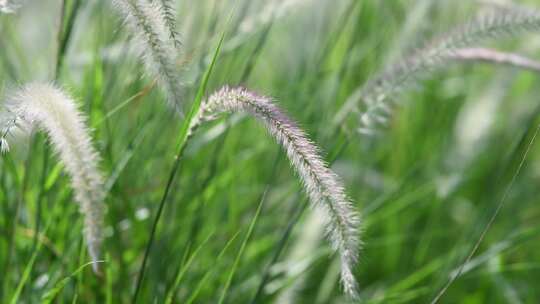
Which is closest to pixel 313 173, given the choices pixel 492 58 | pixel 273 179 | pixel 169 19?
pixel 169 19

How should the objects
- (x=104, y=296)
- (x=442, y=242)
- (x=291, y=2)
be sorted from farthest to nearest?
(x=442, y=242), (x=291, y=2), (x=104, y=296)

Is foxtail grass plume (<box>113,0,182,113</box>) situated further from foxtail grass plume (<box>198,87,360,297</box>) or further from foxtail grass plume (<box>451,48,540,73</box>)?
foxtail grass plume (<box>451,48,540,73</box>)

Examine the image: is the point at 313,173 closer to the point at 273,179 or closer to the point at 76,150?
the point at 76,150

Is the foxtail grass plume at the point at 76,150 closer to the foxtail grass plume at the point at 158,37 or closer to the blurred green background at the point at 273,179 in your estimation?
the foxtail grass plume at the point at 158,37

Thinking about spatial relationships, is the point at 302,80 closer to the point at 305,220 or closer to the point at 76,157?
the point at 305,220

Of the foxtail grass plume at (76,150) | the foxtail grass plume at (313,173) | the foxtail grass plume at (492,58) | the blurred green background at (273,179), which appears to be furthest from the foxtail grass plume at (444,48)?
the foxtail grass plume at (76,150)

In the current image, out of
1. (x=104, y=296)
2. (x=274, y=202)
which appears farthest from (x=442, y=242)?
(x=104, y=296)
